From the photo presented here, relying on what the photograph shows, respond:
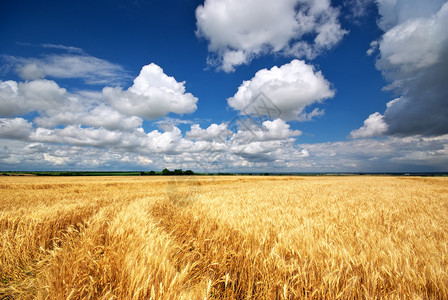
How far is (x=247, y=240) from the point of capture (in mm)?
3422

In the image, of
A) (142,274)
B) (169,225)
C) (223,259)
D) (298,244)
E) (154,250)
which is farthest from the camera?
(169,225)

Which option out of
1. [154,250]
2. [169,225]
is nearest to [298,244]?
[154,250]

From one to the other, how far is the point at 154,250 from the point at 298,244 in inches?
81.6

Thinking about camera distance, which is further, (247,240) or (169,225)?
(169,225)

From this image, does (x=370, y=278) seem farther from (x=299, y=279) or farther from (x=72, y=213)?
(x=72, y=213)

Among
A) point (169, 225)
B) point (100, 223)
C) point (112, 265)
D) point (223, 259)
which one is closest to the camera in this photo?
point (112, 265)

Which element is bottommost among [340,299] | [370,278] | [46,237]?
[46,237]

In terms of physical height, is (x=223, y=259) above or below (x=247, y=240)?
below

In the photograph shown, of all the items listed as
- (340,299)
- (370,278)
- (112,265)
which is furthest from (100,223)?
(370,278)

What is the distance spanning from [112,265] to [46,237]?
3.88 meters

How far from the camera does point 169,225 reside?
5.84 meters

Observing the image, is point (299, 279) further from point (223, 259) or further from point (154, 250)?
point (154, 250)

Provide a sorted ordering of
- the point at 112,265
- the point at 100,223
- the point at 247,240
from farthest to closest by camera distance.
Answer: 1. the point at 100,223
2. the point at 247,240
3. the point at 112,265

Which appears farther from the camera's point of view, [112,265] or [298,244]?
[298,244]
